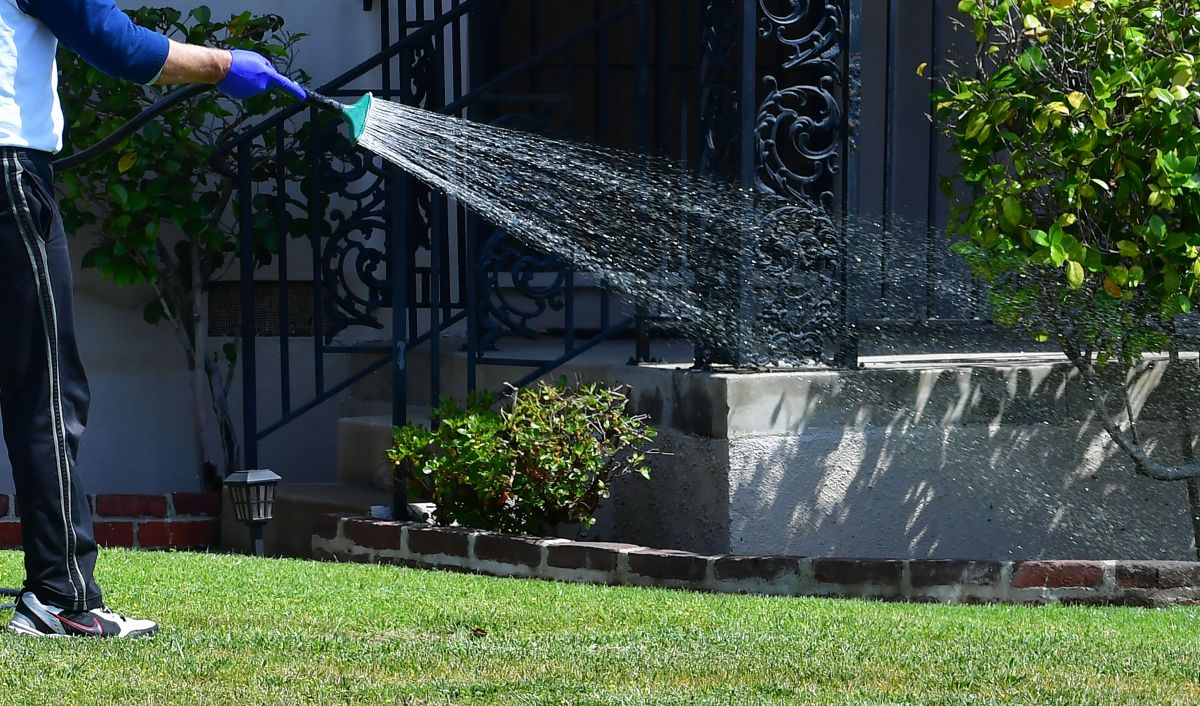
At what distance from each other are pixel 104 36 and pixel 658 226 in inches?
94.6

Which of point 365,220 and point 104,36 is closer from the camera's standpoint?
point 104,36

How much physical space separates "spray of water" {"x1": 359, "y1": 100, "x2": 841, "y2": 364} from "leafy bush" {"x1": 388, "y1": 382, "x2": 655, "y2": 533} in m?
0.43

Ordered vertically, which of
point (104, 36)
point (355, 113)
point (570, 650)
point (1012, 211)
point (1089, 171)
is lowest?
point (570, 650)

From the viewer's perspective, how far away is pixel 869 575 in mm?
4852

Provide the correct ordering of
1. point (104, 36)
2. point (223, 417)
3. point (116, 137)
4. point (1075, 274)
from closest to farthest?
1. point (104, 36)
2. point (116, 137)
3. point (1075, 274)
4. point (223, 417)

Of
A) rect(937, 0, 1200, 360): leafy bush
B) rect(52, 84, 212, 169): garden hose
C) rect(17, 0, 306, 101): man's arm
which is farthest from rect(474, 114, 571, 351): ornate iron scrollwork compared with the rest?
rect(17, 0, 306, 101): man's arm

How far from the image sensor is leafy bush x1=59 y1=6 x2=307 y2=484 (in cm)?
660

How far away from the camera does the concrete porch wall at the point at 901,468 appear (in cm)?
523

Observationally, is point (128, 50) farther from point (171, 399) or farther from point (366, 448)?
point (171, 399)

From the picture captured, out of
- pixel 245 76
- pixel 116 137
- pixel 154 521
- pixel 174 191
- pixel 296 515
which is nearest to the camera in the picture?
pixel 245 76

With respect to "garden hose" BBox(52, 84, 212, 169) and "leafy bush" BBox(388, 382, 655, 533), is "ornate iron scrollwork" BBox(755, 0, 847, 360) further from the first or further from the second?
"garden hose" BBox(52, 84, 212, 169)

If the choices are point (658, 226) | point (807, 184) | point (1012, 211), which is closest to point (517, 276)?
point (658, 226)

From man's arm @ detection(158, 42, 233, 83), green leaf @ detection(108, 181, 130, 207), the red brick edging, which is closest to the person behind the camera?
man's arm @ detection(158, 42, 233, 83)

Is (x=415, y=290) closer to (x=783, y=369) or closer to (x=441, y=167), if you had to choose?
(x=441, y=167)
